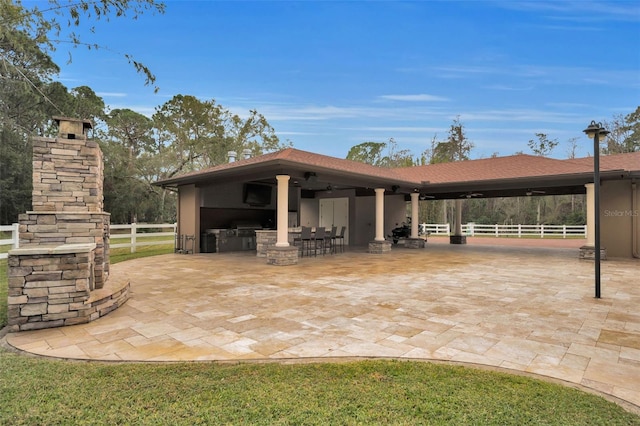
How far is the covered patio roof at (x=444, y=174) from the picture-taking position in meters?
8.95

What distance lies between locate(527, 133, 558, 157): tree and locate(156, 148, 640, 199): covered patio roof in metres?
16.4

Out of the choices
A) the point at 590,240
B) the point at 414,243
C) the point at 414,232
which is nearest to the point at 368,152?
the point at 414,232

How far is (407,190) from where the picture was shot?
13.3 meters

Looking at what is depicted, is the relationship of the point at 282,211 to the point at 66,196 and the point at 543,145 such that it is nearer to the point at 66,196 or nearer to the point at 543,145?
the point at 66,196

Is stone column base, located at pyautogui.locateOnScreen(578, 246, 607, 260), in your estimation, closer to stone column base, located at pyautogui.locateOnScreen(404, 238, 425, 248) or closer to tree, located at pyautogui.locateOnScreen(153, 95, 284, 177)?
stone column base, located at pyautogui.locateOnScreen(404, 238, 425, 248)

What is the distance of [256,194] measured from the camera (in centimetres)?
1245

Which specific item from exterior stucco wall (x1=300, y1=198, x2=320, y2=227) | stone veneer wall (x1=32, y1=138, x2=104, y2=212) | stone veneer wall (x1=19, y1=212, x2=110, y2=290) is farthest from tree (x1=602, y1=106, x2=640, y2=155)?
stone veneer wall (x1=19, y1=212, x2=110, y2=290)

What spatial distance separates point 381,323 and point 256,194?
9.35 metres

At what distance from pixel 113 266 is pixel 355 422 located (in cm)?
804

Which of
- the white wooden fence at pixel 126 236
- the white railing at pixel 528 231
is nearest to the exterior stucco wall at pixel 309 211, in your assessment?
the white wooden fence at pixel 126 236

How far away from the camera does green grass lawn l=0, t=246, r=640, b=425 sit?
75.8 inches

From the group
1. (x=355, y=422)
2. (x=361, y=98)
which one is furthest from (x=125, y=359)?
(x=361, y=98)

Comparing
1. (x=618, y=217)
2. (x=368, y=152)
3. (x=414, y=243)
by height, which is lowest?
(x=414, y=243)

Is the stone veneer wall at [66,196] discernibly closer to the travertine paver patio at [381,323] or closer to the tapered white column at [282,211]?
the travertine paver patio at [381,323]
